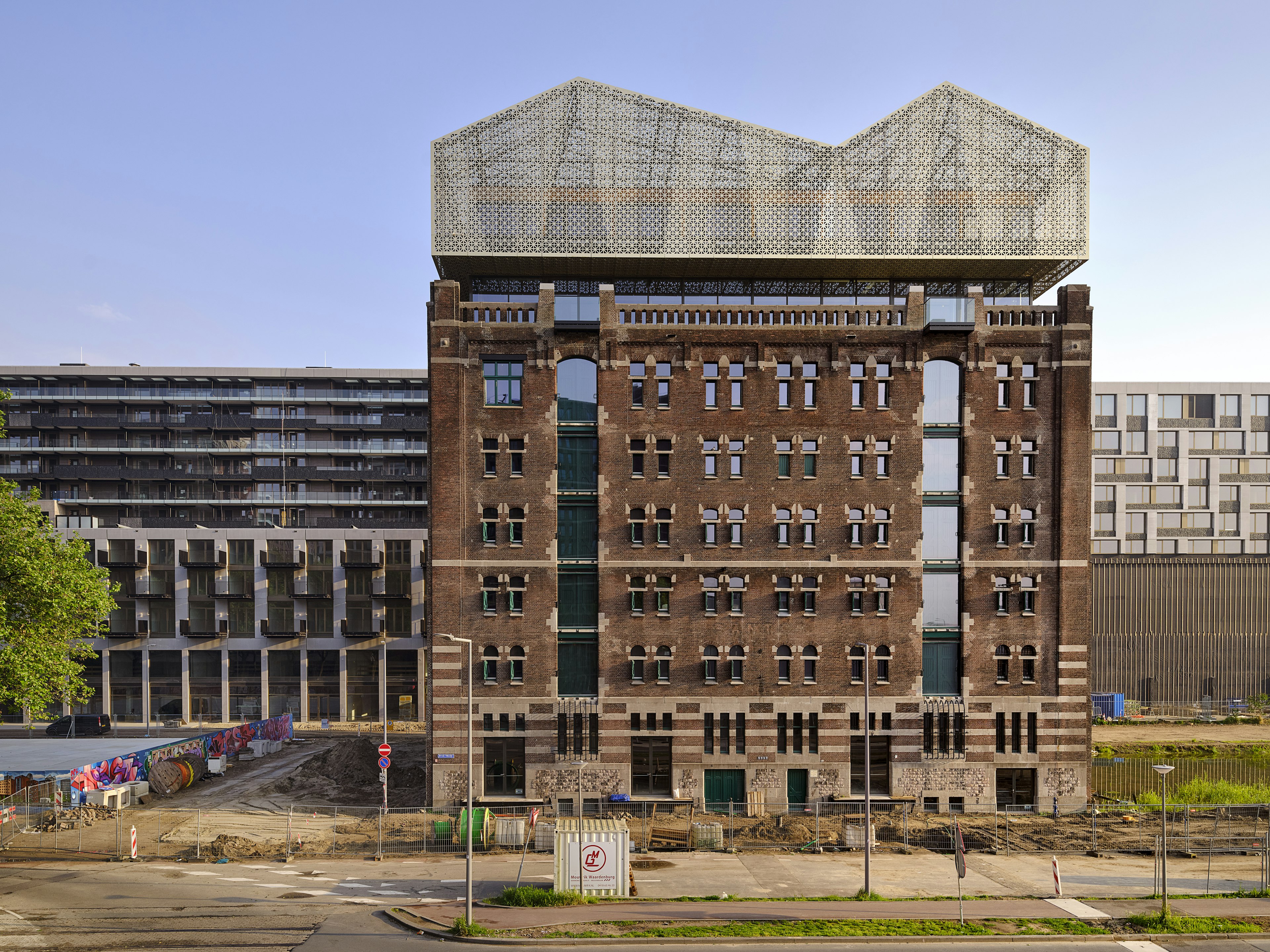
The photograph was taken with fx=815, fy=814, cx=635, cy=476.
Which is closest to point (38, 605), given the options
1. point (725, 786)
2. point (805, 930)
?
point (725, 786)

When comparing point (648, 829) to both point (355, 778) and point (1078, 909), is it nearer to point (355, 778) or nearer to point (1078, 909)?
point (1078, 909)

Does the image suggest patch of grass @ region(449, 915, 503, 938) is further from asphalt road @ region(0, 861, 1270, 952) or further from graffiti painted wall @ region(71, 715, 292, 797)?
graffiti painted wall @ region(71, 715, 292, 797)

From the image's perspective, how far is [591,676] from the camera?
43406 millimetres

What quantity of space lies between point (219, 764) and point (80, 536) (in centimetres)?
4099

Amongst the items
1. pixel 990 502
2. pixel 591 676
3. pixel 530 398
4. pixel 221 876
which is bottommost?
pixel 221 876

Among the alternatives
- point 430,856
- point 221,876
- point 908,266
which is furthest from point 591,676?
point 908,266

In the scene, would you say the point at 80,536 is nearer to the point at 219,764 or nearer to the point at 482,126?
the point at 219,764

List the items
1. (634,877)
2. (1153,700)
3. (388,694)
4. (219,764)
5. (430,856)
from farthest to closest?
(388,694) < (1153,700) < (219,764) < (430,856) < (634,877)

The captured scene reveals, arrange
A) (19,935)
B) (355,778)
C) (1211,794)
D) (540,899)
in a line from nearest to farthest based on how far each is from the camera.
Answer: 1. (19,935)
2. (540,899)
3. (1211,794)
4. (355,778)

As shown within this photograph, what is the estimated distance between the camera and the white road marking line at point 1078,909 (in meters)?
29.1

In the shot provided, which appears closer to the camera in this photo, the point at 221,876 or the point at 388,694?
the point at 221,876

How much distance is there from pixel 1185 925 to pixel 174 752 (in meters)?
55.1

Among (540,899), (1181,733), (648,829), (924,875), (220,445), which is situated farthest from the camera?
(220,445)

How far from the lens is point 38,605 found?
38.4 metres
